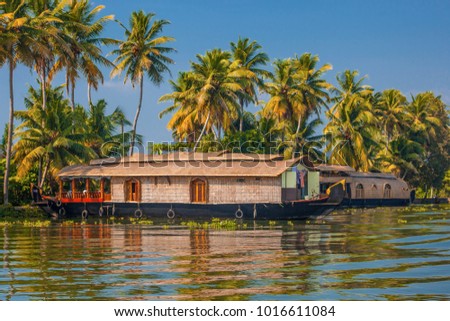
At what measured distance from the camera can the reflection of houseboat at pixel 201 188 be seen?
31.8m

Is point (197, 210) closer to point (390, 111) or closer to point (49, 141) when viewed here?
point (49, 141)

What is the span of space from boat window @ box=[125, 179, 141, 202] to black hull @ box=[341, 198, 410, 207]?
718 inches

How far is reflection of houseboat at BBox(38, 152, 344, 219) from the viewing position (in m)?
31.8

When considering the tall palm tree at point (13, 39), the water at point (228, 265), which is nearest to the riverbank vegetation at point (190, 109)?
the tall palm tree at point (13, 39)

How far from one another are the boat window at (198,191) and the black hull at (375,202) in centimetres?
1760

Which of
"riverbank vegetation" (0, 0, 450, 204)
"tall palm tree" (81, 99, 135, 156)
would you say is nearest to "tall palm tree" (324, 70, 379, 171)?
"riverbank vegetation" (0, 0, 450, 204)

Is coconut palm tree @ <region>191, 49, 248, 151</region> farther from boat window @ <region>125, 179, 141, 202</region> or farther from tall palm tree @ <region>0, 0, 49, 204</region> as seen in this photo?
tall palm tree @ <region>0, 0, 49, 204</region>

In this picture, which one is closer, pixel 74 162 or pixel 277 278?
pixel 277 278

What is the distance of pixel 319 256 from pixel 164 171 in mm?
18124

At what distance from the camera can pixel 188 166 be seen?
3403 cm
